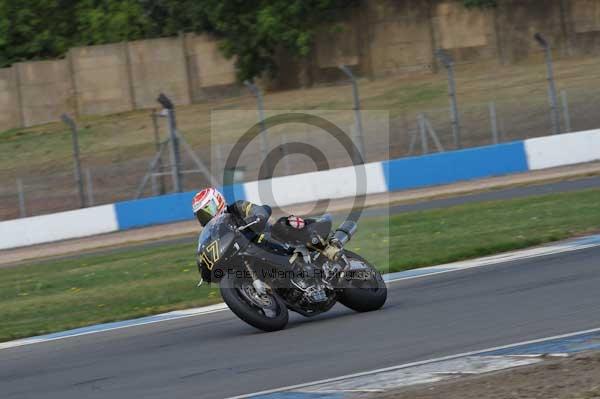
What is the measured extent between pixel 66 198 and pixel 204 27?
1259 centimetres

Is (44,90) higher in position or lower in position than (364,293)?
higher

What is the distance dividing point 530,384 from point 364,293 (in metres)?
3.45

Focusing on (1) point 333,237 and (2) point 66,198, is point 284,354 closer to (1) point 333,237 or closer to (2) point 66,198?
(1) point 333,237

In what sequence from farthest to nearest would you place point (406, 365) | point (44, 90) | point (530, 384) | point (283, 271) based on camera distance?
point (44, 90) < point (283, 271) < point (406, 365) < point (530, 384)

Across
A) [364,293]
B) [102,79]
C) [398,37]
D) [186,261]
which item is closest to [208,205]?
[364,293]

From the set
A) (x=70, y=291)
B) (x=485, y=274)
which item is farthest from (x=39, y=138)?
(x=485, y=274)

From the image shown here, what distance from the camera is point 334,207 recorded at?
22.3 m

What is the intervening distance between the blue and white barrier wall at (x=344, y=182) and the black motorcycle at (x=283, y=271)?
47.1ft

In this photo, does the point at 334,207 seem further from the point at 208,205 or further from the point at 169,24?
the point at 169,24

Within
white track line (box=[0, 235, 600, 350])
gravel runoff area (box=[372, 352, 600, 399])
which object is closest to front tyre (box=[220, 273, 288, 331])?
white track line (box=[0, 235, 600, 350])

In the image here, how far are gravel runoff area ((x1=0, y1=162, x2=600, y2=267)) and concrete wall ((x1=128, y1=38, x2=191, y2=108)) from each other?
1699 centimetres

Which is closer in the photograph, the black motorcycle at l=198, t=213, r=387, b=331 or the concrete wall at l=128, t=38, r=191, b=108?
the black motorcycle at l=198, t=213, r=387, b=331

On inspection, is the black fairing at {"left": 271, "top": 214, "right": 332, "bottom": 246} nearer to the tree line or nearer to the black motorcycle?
the black motorcycle

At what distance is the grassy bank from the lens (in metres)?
12.9
